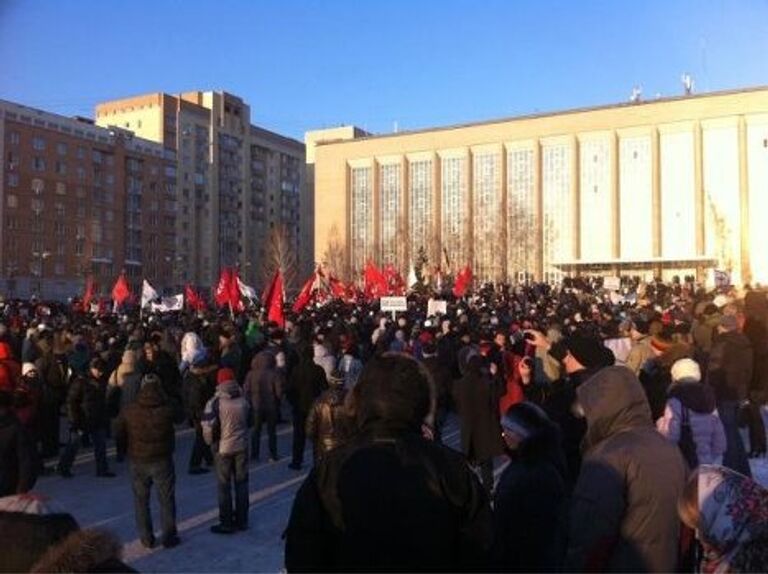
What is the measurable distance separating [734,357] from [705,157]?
61564mm

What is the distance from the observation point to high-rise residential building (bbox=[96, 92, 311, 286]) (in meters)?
102

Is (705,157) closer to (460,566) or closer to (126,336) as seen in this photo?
(126,336)

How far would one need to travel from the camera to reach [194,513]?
8414 mm

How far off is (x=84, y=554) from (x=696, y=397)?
4363 mm

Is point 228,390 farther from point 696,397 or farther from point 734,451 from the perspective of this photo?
point 734,451

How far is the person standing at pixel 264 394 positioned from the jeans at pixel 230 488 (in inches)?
128

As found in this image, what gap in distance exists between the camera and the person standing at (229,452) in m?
7.74

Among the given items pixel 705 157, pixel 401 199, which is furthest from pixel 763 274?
pixel 401 199

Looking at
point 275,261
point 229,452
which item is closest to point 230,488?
point 229,452

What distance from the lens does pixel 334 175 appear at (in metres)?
81.9

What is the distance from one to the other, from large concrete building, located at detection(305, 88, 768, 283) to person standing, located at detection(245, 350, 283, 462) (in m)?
49.8

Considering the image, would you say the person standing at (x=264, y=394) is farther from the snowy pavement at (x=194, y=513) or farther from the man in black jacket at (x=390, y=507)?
the man in black jacket at (x=390, y=507)

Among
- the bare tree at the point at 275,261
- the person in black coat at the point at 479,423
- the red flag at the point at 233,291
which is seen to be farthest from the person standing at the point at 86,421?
the bare tree at the point at 275,261

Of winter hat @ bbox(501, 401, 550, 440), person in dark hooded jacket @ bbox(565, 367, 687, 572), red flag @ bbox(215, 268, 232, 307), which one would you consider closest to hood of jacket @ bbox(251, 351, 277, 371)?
winter hat @ bbox(501, 401, 550, 440)
